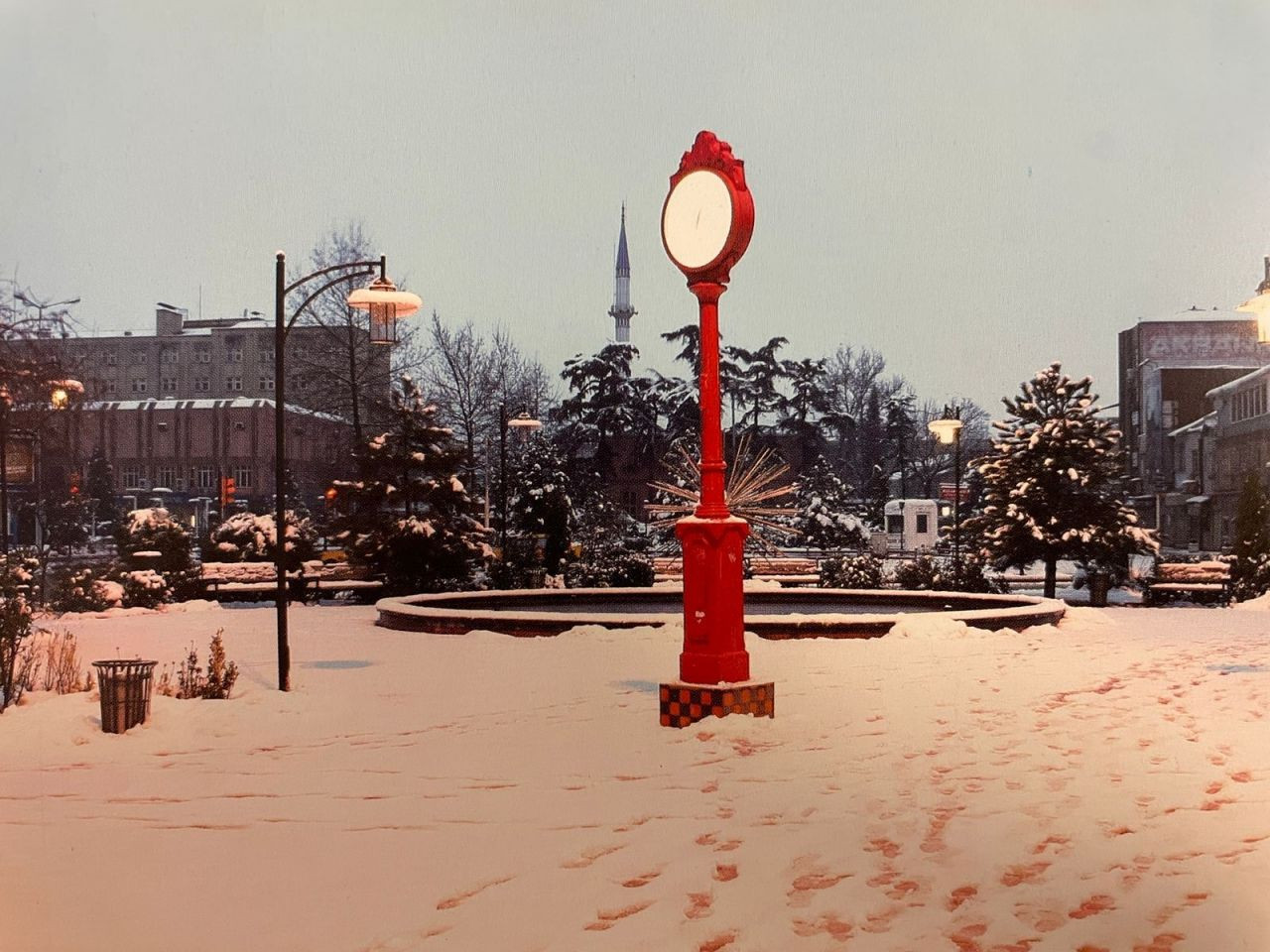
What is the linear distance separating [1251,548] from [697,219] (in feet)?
60.1

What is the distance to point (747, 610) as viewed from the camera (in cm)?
1877

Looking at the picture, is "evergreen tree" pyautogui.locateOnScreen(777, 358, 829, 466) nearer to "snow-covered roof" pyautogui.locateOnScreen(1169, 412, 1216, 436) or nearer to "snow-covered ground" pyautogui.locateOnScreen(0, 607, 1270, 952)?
"snow-covered roof" pyautogui.locateOnScreen(1169, 412, 1216, 436)

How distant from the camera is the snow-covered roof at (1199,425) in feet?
167

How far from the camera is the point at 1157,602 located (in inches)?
939

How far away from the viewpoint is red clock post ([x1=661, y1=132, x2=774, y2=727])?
791cm

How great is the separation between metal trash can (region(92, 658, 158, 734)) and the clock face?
4.47 meters

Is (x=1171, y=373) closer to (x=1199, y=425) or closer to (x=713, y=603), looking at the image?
(x=1199, y=425)

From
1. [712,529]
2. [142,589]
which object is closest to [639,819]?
[712,529]

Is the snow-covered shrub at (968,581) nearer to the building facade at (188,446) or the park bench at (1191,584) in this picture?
the park bench at (1191,584)

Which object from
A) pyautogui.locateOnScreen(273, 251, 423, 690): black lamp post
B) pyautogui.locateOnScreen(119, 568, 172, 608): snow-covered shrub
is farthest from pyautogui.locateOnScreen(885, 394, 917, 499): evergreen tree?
pyautogui.locateOnScreen(273, 251, 423, 690): black lamp post

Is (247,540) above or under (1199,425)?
under

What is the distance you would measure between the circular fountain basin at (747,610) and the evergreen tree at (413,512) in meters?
4.37

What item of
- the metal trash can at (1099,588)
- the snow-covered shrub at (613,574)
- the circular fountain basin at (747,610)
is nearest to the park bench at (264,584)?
the snow-covered shrub at (613,574)

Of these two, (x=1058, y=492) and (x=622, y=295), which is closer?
(x=1058, y=492)
